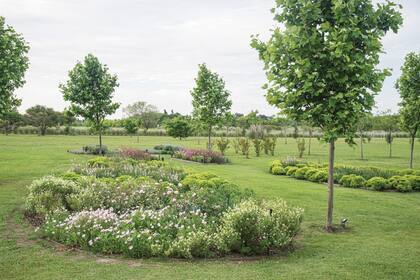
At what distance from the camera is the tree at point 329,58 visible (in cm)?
891

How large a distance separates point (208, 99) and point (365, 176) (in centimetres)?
1566

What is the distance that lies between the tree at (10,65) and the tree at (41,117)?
5643 cm

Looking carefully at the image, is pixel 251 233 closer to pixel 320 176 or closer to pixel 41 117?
pixel 320 176

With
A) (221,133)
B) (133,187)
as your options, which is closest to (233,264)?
(133,187)

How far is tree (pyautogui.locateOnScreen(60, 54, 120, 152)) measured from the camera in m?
28.7

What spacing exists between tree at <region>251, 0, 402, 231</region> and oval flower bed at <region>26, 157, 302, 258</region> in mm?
2509

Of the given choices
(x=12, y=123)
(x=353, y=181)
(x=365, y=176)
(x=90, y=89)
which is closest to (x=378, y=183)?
(x=353, y=181)

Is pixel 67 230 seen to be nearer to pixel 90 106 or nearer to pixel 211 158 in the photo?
pixel 211 158

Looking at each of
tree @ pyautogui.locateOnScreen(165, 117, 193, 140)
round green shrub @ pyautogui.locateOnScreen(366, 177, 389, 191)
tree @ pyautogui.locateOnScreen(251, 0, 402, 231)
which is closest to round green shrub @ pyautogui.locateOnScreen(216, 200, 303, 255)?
tree @ pyautogui.locateOnScreen(251, 0, 402, 231)

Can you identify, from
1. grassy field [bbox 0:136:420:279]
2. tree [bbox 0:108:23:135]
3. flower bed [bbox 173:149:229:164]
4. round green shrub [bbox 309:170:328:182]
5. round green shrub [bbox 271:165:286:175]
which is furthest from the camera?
tree [bbox 0:108:23:135]

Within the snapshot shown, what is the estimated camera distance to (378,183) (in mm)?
16812

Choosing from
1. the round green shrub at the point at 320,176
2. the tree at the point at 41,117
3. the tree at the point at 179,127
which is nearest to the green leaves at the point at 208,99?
the round green shrub at the point at 320,176

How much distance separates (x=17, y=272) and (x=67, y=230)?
1776 millimetres

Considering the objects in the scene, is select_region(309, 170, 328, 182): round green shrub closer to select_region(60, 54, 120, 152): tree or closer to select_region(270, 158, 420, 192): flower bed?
select_region(270, 158, 420, 192): flower bed
